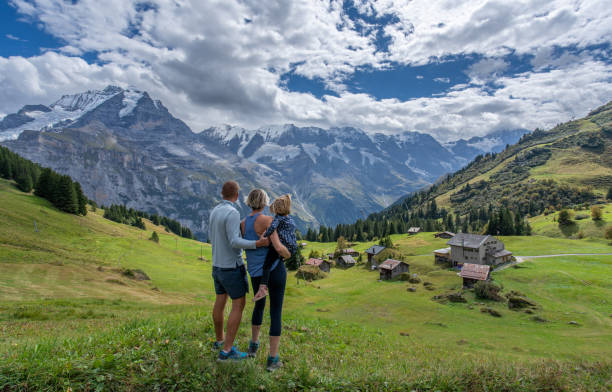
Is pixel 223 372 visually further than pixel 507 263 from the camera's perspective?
No

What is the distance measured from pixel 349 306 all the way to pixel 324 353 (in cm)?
4131

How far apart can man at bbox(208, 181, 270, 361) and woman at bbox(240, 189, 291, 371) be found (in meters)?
0.30

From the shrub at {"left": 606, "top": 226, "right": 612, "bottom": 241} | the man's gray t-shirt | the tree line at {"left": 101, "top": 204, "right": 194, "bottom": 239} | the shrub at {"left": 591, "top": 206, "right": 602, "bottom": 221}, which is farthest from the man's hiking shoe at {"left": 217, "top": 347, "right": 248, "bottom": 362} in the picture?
the shrub at {"left": 591, "top": 206, "right": 602, "bottom": 221}

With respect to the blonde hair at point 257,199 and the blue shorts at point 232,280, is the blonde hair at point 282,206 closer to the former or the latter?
the blonde hair at point 257,199

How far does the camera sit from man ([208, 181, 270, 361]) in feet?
23.5

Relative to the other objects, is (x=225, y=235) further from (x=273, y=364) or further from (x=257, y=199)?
(x=273, y=364)

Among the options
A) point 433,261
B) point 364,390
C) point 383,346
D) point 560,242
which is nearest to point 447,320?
point 383,346

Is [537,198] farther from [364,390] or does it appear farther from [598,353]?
[364,390]

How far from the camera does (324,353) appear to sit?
9.60 meters

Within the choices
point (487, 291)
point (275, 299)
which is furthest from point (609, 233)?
point (275, 299)

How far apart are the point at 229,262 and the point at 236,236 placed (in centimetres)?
77

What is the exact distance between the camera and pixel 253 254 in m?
7.26

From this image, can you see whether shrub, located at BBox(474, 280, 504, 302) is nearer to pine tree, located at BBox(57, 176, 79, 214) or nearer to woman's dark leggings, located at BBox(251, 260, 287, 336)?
woman's dark leggings, located at BBox(251, 260, 287, 336)

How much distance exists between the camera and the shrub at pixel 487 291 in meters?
46.8
